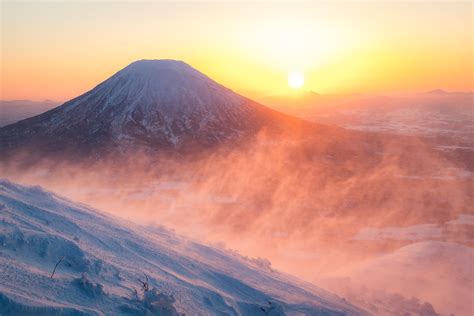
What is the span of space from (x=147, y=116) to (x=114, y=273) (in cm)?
3471

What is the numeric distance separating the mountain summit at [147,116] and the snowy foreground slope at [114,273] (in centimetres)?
2808

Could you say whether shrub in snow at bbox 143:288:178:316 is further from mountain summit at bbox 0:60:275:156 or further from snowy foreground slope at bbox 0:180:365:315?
mountain summit at bbox 0:60:275:156

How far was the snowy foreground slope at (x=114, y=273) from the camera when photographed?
4246 mm

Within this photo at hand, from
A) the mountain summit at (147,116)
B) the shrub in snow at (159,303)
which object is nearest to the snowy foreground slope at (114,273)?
the shrub in snow at (159,303)

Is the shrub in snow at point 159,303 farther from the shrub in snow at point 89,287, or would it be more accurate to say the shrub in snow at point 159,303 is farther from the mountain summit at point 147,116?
the mountain summit at point 147,116

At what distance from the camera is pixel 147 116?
38.7 meters

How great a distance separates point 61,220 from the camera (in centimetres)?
580

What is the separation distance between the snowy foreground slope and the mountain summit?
28081mm

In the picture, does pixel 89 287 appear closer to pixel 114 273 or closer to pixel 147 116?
pixel 114 273

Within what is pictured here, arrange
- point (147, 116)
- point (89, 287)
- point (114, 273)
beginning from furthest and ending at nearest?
point (147, 116) < point (114, 273) < point (89, 287)

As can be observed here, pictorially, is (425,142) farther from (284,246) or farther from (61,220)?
(61,220)

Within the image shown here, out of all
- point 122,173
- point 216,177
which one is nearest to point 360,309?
point 216,177

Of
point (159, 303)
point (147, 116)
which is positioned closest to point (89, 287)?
point (159, 303)

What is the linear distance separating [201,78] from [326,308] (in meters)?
40.8
